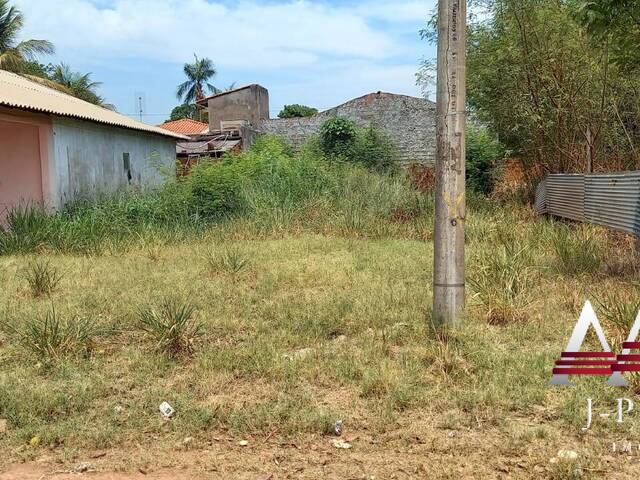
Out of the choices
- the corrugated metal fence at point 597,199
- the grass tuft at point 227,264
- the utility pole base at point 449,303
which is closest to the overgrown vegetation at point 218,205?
the grass tuft at point 227,264

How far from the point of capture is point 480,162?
60.0 ft

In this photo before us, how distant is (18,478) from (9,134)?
11.7m

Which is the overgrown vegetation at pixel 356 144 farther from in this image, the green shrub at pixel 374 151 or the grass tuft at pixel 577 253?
the grass tuft at pixel 577 253

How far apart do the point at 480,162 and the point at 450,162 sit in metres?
14.8

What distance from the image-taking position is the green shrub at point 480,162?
17875 mm

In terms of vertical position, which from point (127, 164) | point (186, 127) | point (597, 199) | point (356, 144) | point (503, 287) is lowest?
point (503, 287)

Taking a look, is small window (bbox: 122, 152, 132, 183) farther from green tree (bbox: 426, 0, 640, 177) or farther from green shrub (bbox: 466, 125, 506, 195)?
green shrub (bbox: 466, 125, 506, 195)

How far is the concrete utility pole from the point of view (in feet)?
13.6

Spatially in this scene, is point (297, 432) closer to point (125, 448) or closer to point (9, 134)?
point (125, 448)

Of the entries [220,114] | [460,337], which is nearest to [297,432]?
[460,337]

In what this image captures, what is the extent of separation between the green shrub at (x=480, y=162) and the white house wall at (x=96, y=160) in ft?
30.6

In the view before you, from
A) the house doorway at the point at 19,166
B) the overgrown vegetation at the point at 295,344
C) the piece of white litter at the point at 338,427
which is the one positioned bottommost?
the piece of white litter at the point at 338,427

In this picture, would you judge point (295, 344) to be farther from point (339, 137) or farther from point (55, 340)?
point (339, 137)

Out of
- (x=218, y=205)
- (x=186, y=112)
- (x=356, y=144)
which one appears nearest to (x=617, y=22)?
(x=218, y=205)
